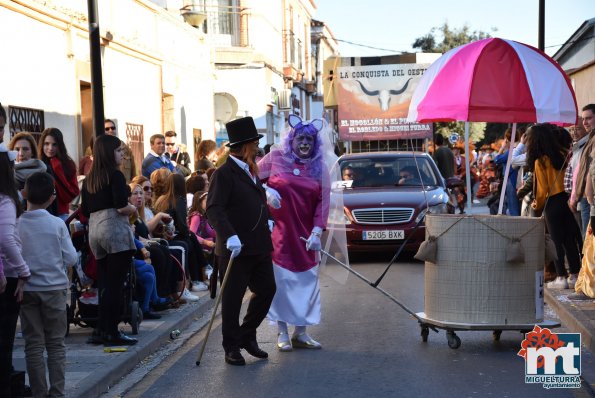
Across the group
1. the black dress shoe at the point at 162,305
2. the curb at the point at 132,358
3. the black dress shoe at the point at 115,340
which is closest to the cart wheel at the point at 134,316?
the curb at the point at 132,358

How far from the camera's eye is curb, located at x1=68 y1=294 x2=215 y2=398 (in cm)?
709

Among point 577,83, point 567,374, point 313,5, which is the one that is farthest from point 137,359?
point 313,5

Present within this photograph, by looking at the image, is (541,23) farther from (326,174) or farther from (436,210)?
(326,174)

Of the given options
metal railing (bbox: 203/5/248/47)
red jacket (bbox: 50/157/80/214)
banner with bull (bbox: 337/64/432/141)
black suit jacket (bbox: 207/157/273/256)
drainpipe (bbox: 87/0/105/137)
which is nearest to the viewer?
black suit jacket (bbox: 207/157/273/256)

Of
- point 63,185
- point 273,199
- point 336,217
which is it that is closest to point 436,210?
point 336,217

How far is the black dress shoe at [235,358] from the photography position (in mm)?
8078

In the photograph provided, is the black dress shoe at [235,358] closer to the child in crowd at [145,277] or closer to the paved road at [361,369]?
the paved road at [361,369]

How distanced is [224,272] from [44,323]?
2.02 meters

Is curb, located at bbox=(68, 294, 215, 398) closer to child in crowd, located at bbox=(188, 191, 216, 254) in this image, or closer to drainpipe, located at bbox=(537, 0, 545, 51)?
child in crowd, located at bbox=(188, 191, 216, 254)

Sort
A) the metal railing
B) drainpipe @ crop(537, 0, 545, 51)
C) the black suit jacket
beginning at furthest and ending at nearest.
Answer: the metal railing < drainpipe @ crop(537, 0, 545, 51) < the black suit jacket

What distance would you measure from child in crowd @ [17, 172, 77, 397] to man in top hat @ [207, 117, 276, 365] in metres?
1.68

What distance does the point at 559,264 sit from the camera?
11.9m

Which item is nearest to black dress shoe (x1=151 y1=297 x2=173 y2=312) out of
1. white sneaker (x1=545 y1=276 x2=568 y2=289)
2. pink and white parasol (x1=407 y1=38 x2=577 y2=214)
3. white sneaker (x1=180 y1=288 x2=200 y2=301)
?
white sneaker (x1=180 y1=288 x2=200 y2=301)

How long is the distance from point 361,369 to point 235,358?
1.05m
